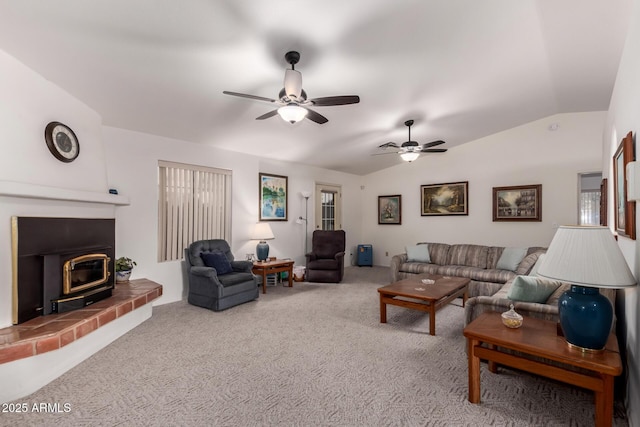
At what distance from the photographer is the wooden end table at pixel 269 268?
5.08 metres

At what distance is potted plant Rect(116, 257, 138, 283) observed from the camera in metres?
3.84

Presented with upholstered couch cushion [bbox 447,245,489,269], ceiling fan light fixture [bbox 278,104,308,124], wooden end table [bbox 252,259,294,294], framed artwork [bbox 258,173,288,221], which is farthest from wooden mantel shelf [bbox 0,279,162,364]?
upholstered couch cushion [bbox 447,245,489,269]

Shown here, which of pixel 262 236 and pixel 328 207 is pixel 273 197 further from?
pixel 328 207

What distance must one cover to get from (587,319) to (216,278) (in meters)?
3.76

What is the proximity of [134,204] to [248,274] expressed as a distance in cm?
186

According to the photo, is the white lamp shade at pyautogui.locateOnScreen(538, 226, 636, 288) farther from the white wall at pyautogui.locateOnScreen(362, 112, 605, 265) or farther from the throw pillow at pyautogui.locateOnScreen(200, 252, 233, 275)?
the white wall at pyautogui.locateOnScreen(362, 112, 605, 265)

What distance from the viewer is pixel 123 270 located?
3.87 m

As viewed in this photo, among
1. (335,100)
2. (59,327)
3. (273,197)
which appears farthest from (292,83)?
(273,197)

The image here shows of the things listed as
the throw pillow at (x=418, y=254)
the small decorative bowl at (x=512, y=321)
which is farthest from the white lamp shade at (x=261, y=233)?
the small decorative bowl at (x=512, y=321)

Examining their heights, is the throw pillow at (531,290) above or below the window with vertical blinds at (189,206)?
→ below

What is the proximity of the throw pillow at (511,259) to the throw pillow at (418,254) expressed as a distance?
1.18 meters

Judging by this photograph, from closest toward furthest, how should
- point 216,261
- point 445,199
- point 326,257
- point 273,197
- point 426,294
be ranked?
point 426,294
point 216,261
point 273,197
point 326,257
point 445,199

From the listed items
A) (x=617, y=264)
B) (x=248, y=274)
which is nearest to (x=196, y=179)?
(x=248, y=274)

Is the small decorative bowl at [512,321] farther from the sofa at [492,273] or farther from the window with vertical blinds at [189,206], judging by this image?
the window with vertical blinds at [189,206]
